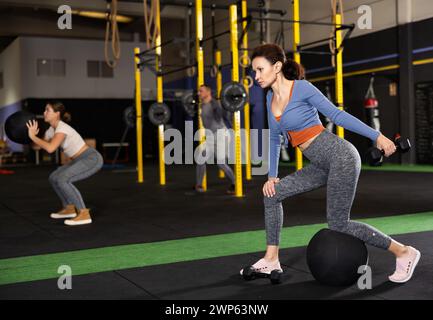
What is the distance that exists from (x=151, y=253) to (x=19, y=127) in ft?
5.89

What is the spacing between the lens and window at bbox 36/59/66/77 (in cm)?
1753

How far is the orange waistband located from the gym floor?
712 mm

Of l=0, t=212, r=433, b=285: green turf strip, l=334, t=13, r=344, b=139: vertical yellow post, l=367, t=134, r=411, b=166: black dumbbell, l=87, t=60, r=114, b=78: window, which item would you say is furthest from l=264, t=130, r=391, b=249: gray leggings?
l=87, t=60, r=114, b=78: window

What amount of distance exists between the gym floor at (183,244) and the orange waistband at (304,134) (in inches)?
28.0

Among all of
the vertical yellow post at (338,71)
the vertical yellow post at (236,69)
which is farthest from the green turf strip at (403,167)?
the vertical yellow post at (236,69)

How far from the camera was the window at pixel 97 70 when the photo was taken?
18.2 meters

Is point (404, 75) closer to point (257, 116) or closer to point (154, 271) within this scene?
point (257, 116)

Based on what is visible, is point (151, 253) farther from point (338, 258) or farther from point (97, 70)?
point (97, 70)

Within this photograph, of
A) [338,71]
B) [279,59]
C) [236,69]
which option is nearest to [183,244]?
[279,59]

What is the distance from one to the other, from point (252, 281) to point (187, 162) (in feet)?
42.3

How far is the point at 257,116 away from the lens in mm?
15047

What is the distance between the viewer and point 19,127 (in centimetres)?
454

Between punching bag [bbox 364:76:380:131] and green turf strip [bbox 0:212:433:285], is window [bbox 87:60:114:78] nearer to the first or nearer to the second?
punching bag [bbox 364:76:380:131]
